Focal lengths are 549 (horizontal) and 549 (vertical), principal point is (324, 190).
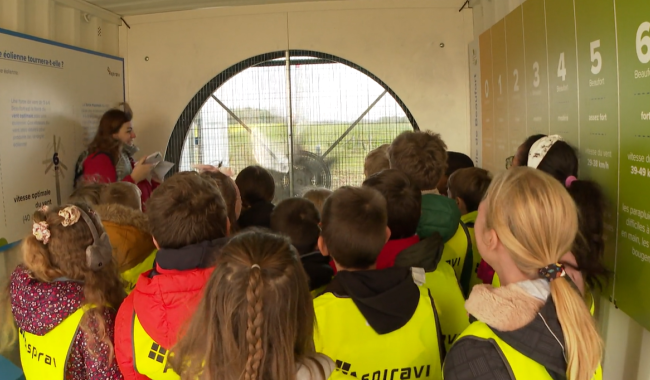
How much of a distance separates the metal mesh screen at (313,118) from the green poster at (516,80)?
1.69 m

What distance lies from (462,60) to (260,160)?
210cm

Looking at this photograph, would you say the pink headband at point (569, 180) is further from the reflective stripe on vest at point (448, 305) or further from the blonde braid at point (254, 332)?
the blonde braid at point (254, 332)

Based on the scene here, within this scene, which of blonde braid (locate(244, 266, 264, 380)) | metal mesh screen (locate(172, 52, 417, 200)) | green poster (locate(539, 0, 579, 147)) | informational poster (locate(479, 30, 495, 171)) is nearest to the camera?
blonde braid (locate(244, 266, 264, 380))

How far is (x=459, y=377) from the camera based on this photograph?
116 centimetres

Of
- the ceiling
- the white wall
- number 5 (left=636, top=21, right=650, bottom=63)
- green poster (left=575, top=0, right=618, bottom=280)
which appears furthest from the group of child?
the ceiling

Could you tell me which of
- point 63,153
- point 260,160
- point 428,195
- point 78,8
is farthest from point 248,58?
point 428,195

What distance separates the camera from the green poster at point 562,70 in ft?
Result: 7.88

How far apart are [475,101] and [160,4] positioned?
295cm

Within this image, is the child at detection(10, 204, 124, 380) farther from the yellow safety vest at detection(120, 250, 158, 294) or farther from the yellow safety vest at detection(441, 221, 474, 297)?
the yellow safety vest at detection(441, 221, 474, 297)

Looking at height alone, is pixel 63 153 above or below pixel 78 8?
below

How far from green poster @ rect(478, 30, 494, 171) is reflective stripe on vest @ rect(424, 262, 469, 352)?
8.10ft

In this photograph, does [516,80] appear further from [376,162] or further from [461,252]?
[461,252]

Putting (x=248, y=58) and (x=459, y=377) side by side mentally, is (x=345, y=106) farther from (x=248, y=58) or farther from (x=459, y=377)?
(x=459, y=377)

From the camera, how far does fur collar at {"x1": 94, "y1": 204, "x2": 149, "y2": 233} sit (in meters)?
2.11
